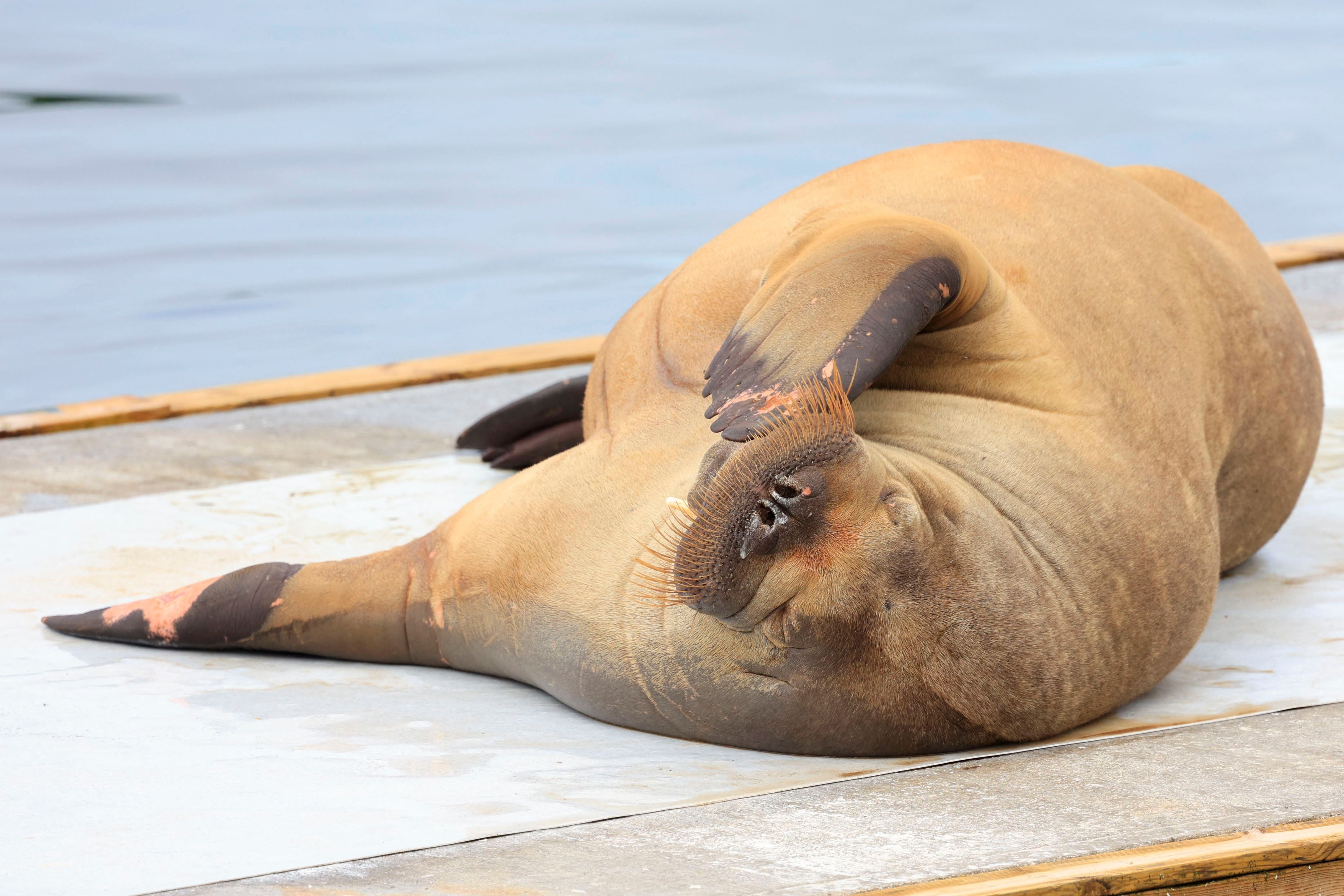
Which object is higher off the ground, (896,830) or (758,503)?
(758,503)

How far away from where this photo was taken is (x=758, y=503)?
2.19 m

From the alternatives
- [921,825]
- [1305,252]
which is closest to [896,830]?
[921,825]

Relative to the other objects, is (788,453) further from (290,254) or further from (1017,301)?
(290,254)

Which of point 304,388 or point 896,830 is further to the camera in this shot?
point 304,388

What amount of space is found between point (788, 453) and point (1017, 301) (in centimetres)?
85

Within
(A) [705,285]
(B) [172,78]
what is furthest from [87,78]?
(A) [705,285]

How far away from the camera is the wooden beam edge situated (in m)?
5.21

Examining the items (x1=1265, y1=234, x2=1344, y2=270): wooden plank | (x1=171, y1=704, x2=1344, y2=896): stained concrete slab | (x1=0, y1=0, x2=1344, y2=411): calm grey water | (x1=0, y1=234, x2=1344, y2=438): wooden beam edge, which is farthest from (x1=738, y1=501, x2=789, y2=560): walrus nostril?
(x1=0, y1=0, x2=1344, y2=411): calm grey water

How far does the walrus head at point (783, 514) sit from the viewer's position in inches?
86.4

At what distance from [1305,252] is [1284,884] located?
5.41 metres

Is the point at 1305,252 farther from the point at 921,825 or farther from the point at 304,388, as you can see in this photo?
the point at 921,825

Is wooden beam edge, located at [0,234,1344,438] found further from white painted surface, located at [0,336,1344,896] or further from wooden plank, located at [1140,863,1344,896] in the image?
wooden plank, located at [1140,863,1344,896]

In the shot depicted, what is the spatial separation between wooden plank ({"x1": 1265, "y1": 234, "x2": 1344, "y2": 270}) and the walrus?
3.54 m

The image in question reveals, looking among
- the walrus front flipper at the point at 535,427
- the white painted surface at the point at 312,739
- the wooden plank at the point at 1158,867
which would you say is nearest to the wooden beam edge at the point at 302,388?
the walrus front flipper at the point at 535,427
